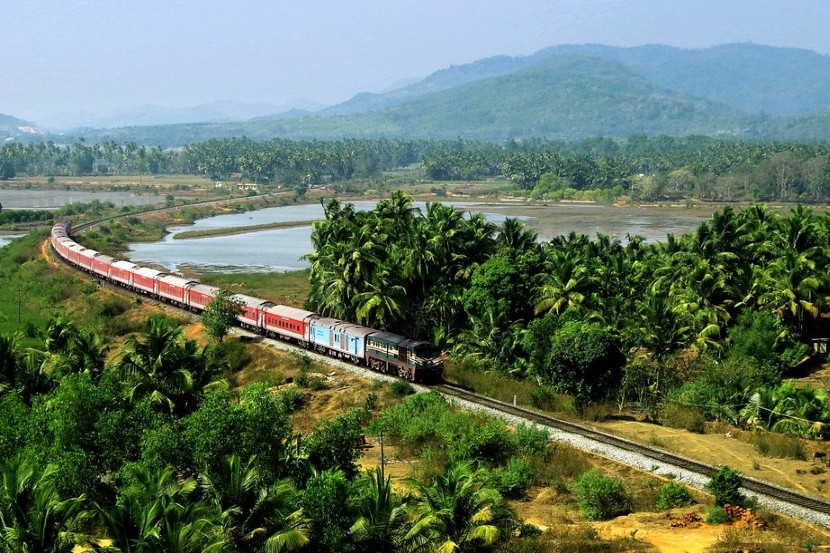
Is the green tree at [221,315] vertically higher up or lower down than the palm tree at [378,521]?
lower down

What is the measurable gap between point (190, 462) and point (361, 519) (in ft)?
19.7

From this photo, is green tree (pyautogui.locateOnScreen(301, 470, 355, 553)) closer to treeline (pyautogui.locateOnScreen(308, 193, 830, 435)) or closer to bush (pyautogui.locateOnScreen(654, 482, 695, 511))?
bush (pyautogui.locateOnScreen(654, 482, 695, 511))

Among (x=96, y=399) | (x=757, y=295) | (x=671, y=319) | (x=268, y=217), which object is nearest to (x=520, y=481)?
(x=96, y=399)

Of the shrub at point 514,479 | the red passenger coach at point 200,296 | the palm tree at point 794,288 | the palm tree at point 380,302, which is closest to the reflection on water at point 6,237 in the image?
the red passenger coach at point 200,296

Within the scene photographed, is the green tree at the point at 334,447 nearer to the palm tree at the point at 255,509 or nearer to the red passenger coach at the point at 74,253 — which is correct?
the palm tree at the point at 255,509

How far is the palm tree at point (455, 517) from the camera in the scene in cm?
2331

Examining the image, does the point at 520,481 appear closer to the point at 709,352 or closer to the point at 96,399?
the point at 96,399

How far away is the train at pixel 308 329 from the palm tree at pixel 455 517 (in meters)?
22.2

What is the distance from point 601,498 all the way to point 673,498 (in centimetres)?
248

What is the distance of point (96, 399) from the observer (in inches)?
1134

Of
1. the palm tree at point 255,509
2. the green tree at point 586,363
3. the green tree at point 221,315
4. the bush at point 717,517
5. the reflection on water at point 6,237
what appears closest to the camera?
the palm tree at point 255,509

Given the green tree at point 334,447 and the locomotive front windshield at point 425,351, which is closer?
the green tree at point 334,447

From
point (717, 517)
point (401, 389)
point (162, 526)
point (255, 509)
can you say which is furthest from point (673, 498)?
point (401, 389)

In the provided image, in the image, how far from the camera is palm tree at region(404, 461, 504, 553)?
2331 cm
